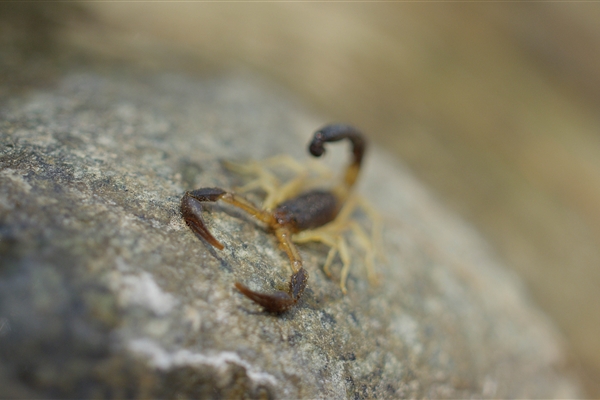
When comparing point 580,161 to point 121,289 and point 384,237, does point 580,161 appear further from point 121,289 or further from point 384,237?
point 121,289

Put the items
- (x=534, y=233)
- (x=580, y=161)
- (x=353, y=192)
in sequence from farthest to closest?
1. (x=580, y=161)
2. (x=534, y=233)
3. (x=353, y=192)

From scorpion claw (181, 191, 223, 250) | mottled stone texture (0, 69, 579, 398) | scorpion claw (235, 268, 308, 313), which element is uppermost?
scorpion claw (235, 268, 308, 313)

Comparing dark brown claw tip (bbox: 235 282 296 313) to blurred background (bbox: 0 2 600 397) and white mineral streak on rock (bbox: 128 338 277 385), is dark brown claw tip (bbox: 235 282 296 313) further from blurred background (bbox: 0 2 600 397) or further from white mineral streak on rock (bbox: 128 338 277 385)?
blurred background (bbox: 0 2 600 397)

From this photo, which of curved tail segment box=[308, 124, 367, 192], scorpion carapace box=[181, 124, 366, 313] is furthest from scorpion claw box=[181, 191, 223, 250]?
curved tail segment box=[308, 124, 367, 192]

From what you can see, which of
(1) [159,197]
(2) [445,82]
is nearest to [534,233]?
(2) [445,82]

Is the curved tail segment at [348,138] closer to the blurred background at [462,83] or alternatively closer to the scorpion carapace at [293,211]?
the scorpion carapace at [293,211]

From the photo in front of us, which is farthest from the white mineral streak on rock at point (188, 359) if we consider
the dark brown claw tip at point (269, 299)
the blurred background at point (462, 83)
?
the blurred background at point (462, 83)

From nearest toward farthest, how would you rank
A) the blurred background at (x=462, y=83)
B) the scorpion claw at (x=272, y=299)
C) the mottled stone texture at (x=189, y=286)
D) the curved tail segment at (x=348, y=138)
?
the mottled stone texture at (x=189, y=286) → the scorpion claw at (x=272, y=299) → the curved tail segment at (x=348, y=138) → the blurred background at (x=462, y=83)

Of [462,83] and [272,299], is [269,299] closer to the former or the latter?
[272,299]
